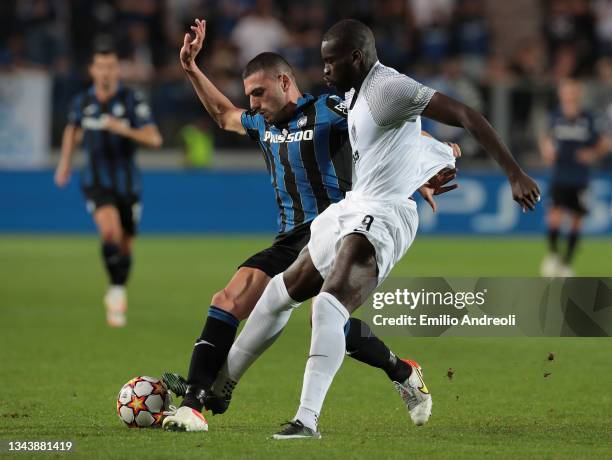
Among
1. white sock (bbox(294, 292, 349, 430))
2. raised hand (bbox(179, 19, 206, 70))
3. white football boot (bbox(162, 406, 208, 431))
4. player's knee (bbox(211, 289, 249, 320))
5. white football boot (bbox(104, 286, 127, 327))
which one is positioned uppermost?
raised hand (bbox(179, 19, 206, 70))

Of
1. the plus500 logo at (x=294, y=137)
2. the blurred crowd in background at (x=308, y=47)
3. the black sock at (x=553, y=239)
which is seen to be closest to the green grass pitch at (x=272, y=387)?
the black sock at (x=553, y=239)

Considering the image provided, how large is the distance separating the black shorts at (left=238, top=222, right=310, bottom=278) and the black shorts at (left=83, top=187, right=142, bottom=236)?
4804 millimetres

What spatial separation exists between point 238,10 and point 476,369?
46.4 ft

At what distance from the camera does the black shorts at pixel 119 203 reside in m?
11.0

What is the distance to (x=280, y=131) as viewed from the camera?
6520 millimetres

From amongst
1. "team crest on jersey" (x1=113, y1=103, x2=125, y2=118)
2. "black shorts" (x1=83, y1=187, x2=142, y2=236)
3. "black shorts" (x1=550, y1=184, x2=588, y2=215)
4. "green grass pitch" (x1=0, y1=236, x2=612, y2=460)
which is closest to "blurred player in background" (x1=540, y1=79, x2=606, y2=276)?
"black shorts" (x1=550, y1=184, x2=588, y2=215)

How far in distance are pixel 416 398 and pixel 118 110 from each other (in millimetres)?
5660

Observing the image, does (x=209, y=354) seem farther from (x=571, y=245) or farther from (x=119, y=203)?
(x=571, y=245)

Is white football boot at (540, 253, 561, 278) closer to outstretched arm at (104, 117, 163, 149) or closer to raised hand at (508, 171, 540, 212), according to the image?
outstretched arm at (104, 117, 163, 149)

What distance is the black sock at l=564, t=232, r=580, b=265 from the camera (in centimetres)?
1527

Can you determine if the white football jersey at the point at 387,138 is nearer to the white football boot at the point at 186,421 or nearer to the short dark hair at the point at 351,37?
the short dark hair at the point at 351,37

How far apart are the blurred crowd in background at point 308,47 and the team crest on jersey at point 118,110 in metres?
7.74

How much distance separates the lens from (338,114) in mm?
6465

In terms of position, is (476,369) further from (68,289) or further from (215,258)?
(215,258)
